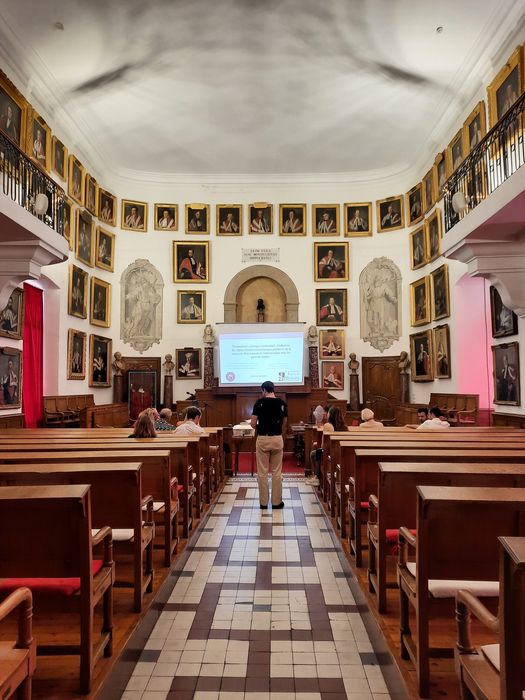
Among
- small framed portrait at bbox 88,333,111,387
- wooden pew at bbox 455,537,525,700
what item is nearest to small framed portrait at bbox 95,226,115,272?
small framed portrait at bbox 88,333,111,387

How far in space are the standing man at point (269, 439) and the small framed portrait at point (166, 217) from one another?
12.3m

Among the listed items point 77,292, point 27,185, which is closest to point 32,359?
point 77,292

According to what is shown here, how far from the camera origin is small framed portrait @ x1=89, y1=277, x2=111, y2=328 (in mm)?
16391

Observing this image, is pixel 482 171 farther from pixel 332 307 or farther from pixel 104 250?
pixel 104 250

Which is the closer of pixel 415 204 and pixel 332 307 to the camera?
pixel 415 204

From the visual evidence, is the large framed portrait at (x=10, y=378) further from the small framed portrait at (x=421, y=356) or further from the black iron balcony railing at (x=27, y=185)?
the small framed portrait at (x=421, y=356)

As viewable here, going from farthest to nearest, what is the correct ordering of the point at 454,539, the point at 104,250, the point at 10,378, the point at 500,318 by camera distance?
the point at 104,250 < the point at 10,378 < the point at 500,318 < the point at 454,539

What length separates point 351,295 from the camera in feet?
60.3

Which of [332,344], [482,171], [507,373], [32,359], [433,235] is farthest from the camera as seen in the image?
[332,344]

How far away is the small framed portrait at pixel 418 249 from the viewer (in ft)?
53.5

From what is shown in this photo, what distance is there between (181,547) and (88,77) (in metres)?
11.6

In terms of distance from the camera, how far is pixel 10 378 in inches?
460

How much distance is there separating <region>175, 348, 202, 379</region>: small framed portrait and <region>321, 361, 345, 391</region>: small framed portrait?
4.11 metres

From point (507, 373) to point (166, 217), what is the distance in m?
12.3
